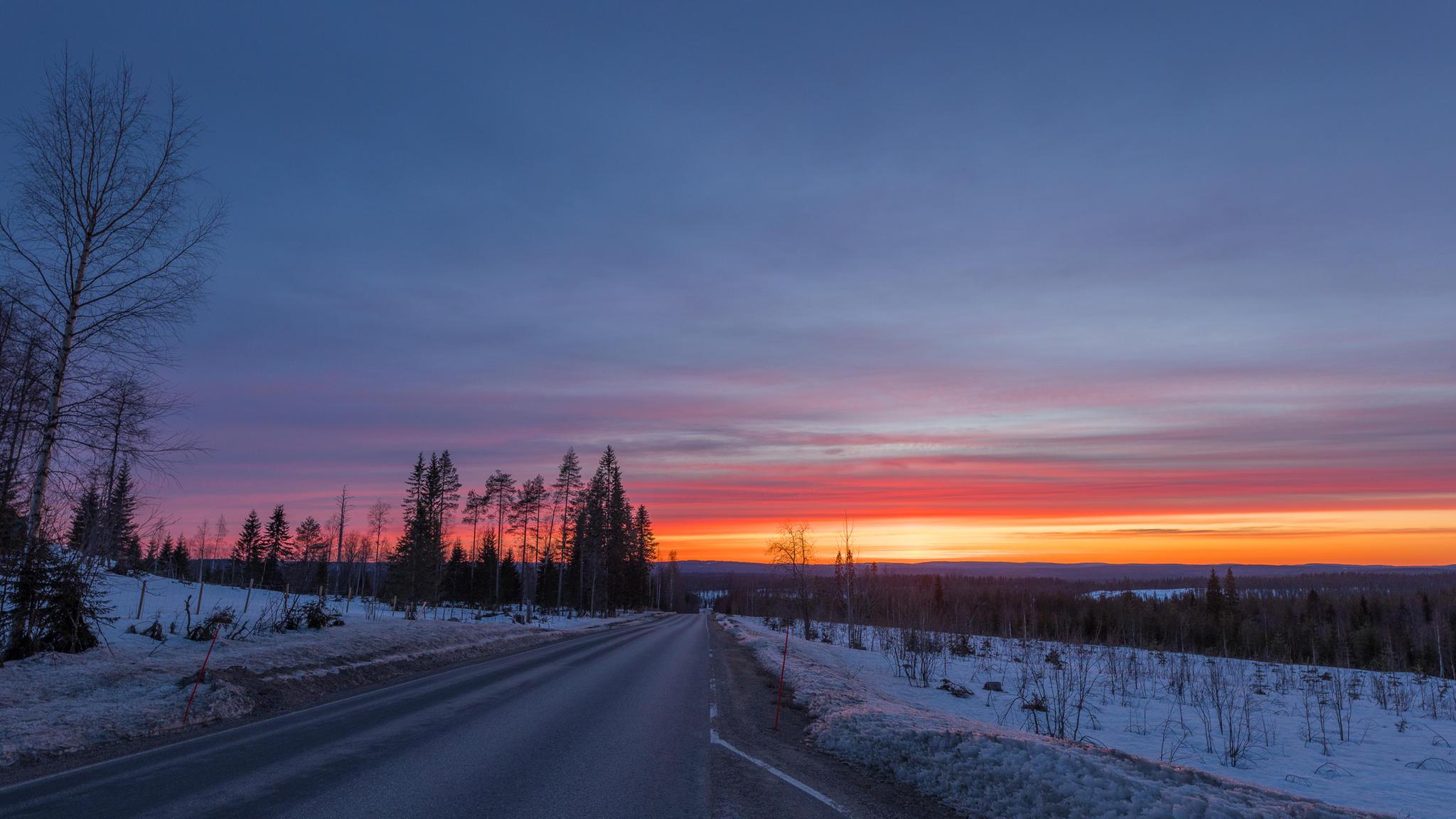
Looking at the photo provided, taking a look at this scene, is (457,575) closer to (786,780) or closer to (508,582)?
(508,582)

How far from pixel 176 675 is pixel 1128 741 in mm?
18719

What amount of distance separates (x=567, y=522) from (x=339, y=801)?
259 feet

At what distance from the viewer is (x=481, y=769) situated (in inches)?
322

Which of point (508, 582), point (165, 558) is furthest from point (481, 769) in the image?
point (165, 558)

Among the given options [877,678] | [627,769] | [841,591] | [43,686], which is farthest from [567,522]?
[627,769]

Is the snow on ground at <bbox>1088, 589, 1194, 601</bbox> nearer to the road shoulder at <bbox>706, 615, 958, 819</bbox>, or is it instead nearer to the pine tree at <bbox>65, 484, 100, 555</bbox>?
the road shoulder at <bbox>706, 615, 958, 819</bbox>

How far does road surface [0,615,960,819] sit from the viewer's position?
6.80 meters

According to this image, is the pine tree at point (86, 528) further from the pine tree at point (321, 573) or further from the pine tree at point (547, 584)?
the pine tree at point (321, 573)

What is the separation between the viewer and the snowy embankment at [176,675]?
33.8 ft

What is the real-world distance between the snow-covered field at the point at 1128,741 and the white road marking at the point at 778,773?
1.44 m

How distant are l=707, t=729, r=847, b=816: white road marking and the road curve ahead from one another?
0.30m

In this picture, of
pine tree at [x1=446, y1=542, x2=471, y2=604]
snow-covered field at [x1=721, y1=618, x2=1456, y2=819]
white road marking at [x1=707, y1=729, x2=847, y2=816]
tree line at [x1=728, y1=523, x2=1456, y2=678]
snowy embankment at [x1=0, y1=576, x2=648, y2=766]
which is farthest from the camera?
pine tree at [x1=446, y1=542, x2=471, y2=604]

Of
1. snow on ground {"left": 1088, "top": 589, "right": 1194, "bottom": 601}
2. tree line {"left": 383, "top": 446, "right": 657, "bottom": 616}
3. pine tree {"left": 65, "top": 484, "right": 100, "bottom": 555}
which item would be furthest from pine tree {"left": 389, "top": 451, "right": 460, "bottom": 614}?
snow on ground {"left": 1088, "top": 589, "right": 1194, "bottom": 601}

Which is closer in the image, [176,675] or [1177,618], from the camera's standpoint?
[176,675]
